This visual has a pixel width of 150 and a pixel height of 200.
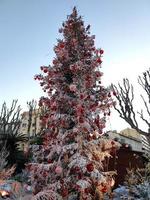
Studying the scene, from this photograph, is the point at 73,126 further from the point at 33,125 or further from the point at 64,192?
the point at 33,125

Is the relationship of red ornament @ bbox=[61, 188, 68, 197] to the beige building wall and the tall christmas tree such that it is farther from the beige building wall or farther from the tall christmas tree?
the beige building wall

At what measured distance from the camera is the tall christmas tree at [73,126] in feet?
30.1

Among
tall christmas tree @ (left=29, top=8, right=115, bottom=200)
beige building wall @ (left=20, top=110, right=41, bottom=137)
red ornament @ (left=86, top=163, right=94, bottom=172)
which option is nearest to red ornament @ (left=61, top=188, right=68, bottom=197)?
tall christmas tree @ (left=29, top=8, right=115, bottom=200)

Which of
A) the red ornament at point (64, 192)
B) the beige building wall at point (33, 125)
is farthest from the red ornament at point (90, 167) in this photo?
the beige building wall at point (33, 125)

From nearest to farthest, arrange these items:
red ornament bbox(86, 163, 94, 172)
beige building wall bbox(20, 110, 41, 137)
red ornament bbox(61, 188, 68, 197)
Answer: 1. red ornament bbox(86, 163, 94, 172)
2. red ornament bbox(61, 188, 68, 197)
3. beige building wall bbox(20, 110, 41, 137)

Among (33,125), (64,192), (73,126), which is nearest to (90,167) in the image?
(64,192)

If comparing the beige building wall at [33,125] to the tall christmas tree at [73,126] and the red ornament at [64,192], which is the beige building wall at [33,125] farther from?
the red ornament at [64,192]

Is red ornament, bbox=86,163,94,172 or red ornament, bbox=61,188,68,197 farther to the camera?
red ornament, bbox=61,188,68,197

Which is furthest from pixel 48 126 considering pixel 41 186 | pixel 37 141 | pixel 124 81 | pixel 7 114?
pixel 7 114

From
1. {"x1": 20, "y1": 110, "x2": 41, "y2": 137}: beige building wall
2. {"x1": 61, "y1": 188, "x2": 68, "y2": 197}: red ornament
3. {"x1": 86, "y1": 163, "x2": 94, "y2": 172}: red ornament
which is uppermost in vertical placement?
{"x1": 20, "y1": 110, "x2": 41, "y2": 137}: beige building wall

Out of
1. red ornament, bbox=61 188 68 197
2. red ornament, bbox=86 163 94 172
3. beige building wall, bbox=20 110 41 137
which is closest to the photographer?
red ornament, bbox=86 163 94 172

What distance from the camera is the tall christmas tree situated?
9159 mm

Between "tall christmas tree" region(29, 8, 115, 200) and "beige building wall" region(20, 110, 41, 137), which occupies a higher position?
"beige building wall" region(20, 110, 41, 137)

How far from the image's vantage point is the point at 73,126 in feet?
33.0
